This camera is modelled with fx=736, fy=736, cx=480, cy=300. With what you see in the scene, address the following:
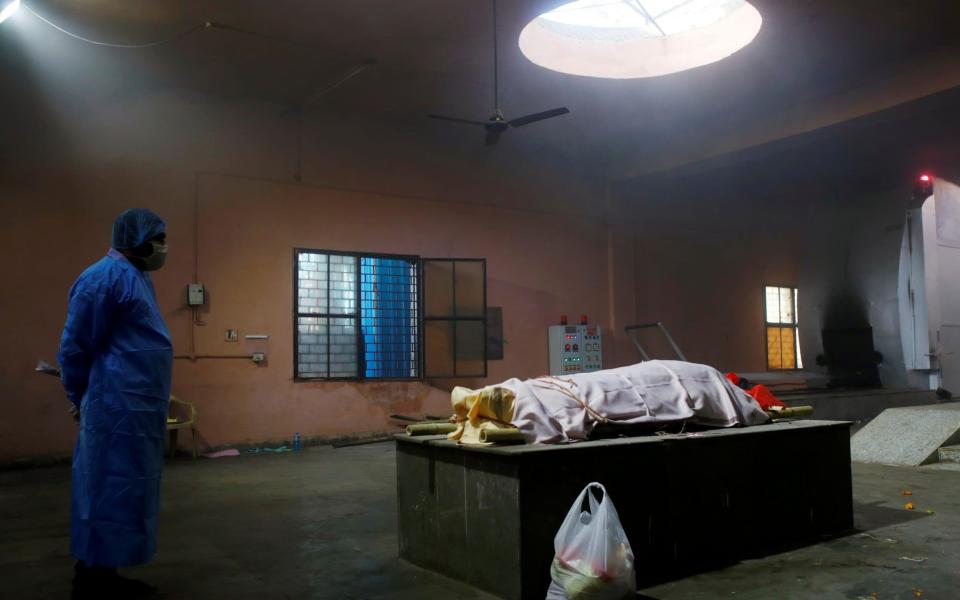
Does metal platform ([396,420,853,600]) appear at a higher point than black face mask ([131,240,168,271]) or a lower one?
lower

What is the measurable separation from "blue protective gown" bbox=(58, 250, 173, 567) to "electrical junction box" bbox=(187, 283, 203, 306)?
4684 mm

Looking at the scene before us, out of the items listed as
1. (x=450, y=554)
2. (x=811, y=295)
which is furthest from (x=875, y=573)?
(x=811, y=295)

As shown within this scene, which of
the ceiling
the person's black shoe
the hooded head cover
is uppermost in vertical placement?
the ceiling

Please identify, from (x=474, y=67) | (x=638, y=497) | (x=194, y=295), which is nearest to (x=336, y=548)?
(x=638, y=497)

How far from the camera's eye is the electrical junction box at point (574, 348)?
10055 millimetres

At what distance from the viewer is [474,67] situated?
7293 mm

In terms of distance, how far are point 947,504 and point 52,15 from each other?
24.6ft

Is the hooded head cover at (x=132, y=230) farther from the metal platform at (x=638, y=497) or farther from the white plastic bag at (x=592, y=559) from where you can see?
the white plastic bag at (x=592, y=559)

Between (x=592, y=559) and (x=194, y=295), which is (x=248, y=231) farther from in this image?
(x=592, y=559)

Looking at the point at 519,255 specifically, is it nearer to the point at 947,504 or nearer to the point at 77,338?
the point at 947,504

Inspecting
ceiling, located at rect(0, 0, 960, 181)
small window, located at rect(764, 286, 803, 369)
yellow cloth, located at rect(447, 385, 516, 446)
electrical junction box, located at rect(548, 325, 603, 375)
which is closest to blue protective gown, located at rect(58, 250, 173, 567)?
yellow cloth, located at rect(447, 385, 516, 446)

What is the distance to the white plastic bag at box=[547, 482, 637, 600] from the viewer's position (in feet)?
8.51

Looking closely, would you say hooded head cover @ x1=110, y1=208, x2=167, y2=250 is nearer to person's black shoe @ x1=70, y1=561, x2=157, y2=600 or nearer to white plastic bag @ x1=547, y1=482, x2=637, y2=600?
person's black shoe @ x1=70, y1=561, x2=157, y2=600

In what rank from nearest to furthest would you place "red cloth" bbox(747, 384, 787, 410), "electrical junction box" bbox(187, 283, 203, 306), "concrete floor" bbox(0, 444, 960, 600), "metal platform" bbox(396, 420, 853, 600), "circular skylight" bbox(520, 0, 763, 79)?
"metal platform" bbox(396, 420, 853, 600) < "concrete floor" bbox(0, 444, 960, 600) < "red cloth" bbox(747, 384, 787, 410) < "circular skylight" bbox(520, 0, 763, 79) < "electrical junction box" bbox(187, 283, 203, 306)
